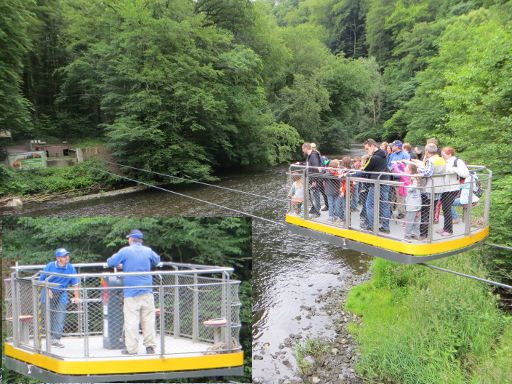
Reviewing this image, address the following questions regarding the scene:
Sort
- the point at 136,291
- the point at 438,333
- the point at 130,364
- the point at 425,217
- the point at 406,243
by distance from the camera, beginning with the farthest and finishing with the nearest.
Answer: the point at 438,333
the point at 425,217
the point at 406,243
the point at 130,364
the point at 136,291

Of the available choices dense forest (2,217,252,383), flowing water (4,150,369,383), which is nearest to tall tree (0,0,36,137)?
flowing water (4,150,369,383)

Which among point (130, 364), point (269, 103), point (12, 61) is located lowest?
point (130, 364)

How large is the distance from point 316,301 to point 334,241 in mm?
5426

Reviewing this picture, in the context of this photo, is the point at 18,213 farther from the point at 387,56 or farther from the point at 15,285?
the point at 387,56

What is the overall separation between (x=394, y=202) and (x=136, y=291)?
12.7 feet

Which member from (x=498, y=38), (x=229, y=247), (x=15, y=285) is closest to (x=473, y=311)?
(x=229, y=247)

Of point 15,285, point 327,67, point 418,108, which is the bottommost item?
point 15,285

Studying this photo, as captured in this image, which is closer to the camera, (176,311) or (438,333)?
(176,311)

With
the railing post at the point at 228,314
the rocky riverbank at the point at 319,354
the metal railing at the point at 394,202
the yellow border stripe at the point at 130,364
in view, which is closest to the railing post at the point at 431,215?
the metal railing at the point at 394,202

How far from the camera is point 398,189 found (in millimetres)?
7078

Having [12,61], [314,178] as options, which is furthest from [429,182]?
[12,61]

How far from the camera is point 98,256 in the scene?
48.8ft

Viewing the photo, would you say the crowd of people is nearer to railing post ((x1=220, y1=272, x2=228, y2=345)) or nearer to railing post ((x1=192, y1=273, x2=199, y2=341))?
railing post ((x1=220, y1=272, x2=228, y2=345))

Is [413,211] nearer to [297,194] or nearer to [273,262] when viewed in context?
[297,194]
